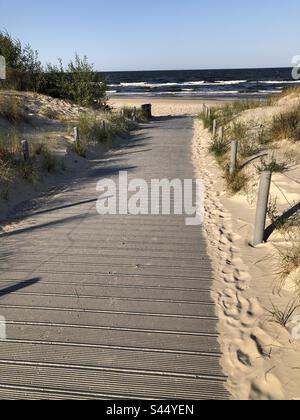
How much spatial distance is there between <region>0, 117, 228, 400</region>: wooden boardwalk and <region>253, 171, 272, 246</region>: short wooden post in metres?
0.81

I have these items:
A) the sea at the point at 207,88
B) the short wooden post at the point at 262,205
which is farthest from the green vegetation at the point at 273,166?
the sea at the point at 207,88

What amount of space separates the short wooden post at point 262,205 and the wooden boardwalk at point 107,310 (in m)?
0.81

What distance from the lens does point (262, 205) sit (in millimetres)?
5453

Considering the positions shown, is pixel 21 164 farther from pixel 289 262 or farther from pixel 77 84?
pixel 77 84

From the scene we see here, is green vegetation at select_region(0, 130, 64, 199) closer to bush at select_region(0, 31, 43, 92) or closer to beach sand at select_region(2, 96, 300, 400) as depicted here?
beach sand at select_region(2, 96, 300, 400)

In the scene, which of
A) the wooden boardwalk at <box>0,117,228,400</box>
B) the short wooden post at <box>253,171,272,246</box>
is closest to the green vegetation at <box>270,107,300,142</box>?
the wooden boardwalk at <box>0,117,228,400</box>

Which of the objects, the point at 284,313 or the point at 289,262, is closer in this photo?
the point at 284,313

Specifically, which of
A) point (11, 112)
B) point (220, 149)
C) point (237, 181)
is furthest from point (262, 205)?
point (11, 112)

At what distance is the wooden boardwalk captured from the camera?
125 inches

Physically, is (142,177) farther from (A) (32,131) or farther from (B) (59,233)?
(A) (32,131)

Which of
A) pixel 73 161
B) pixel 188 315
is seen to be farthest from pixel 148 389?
pixel 73 161

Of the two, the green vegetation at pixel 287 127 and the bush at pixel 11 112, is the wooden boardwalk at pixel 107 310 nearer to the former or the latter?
the green vegetation at pixel 287 127

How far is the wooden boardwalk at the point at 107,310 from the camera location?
3184 mm

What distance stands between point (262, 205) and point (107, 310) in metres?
2.66
